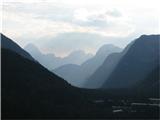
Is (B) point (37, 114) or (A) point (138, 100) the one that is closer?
(B) point (37, 114)

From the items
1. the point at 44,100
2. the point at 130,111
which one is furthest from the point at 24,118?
the point at 130,111

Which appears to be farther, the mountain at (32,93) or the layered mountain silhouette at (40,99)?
the layered mountain silhouette at (40,99)

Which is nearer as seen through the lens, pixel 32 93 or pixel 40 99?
pixel 40 99

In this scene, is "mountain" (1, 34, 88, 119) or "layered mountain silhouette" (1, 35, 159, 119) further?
"layered mountain silhouette" (1, 35, 159, 119)

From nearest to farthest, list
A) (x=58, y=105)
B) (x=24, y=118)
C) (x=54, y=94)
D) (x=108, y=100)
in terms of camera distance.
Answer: (x=24, y=118)
(x=58, y=105)
(x=54, y=94)
(x=108, y=100)

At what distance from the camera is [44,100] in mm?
152250

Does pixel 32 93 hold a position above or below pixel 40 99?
above

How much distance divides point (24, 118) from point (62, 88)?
45.0 metres

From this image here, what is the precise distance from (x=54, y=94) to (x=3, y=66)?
72.1 ft

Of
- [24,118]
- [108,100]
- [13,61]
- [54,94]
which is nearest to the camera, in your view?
[24,118]

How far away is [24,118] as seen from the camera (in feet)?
416

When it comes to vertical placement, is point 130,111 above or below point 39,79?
below

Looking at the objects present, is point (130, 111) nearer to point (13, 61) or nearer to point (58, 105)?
point (58, 105)

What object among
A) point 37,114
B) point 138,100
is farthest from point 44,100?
point 138,100
